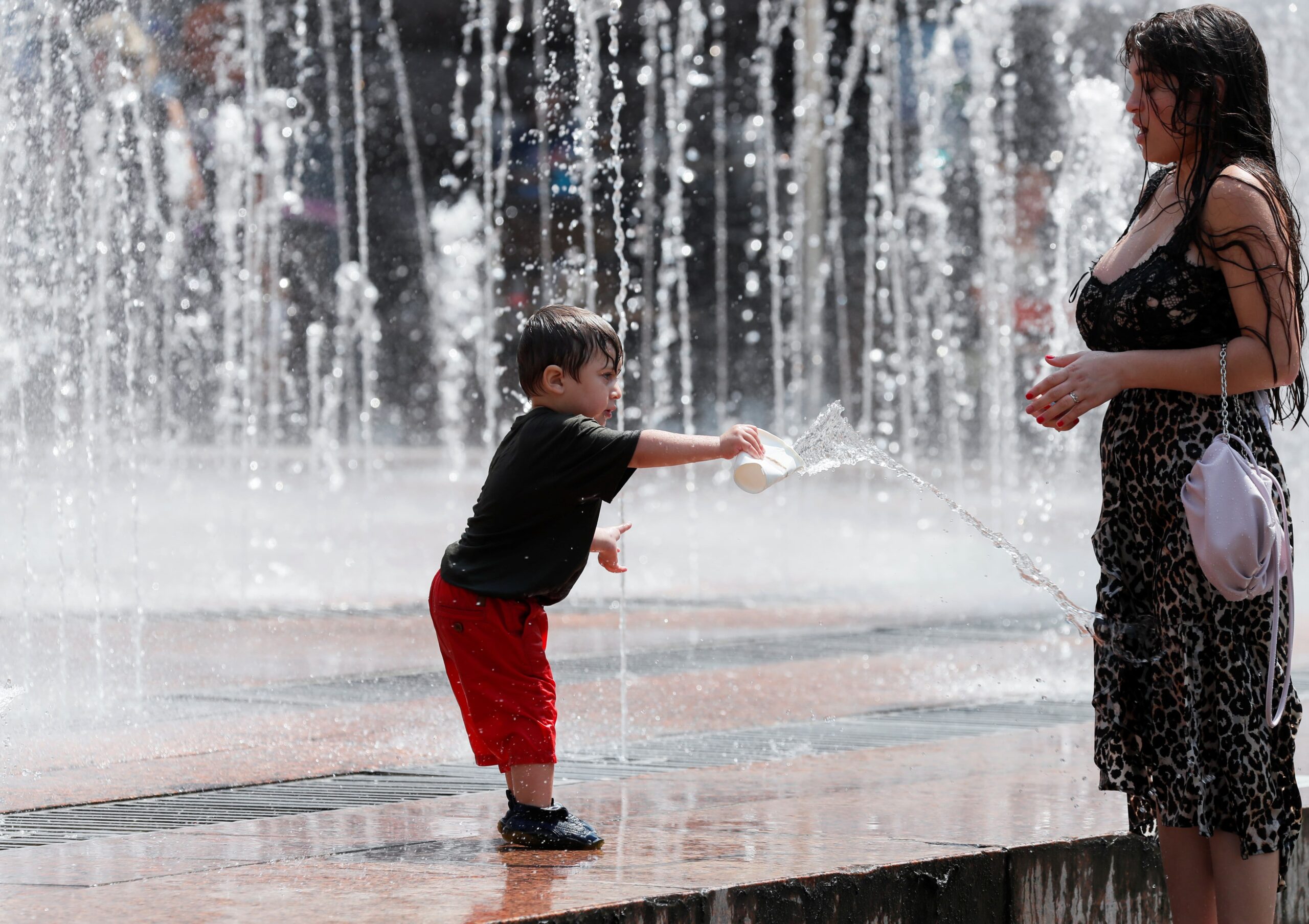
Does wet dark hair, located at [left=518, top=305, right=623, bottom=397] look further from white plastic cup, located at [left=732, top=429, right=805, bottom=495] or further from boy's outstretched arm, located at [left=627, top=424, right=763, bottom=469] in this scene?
white plastic cup, located at [left=732, top=429, right=805, bottom=495]

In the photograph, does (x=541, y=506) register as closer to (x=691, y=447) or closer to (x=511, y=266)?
(x=691, y=447)

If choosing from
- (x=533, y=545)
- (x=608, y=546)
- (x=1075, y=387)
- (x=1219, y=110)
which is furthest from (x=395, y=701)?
(x=1219, y=110)

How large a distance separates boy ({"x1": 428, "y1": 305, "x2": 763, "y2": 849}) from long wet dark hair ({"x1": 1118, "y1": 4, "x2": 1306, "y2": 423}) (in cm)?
86

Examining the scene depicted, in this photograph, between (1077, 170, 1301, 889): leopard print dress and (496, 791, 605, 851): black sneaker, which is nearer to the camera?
(1077, 170, 1301, 889): leopard print dress

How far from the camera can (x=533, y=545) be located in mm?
3115

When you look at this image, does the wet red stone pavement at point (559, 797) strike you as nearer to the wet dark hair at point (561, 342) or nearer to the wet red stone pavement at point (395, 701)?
the wet red stone pavement at point (395, 701)

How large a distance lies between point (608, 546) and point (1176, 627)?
3.75 ft

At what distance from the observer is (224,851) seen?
293 cm

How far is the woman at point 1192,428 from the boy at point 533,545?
0.68 meters

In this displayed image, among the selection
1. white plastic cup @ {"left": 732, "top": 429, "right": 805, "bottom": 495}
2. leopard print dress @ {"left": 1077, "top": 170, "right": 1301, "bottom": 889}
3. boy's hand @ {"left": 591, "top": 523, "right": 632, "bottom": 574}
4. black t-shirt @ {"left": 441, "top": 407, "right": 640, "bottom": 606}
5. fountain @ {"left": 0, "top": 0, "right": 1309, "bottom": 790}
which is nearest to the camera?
leopard print dress @ {"left": 1077, "top": 170, "right": 1301, "bottom": 889}

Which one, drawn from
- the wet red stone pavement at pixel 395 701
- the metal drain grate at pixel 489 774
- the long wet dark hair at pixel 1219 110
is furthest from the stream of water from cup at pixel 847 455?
the wet red stone pavement at pixel 395 701

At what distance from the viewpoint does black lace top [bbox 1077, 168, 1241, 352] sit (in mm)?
2533

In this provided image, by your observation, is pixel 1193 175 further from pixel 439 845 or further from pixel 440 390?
pixel 440 390

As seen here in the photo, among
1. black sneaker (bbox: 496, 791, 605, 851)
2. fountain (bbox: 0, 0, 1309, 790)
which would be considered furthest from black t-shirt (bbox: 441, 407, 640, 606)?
fountain (bbox: 0, 0, 1309, 790)
